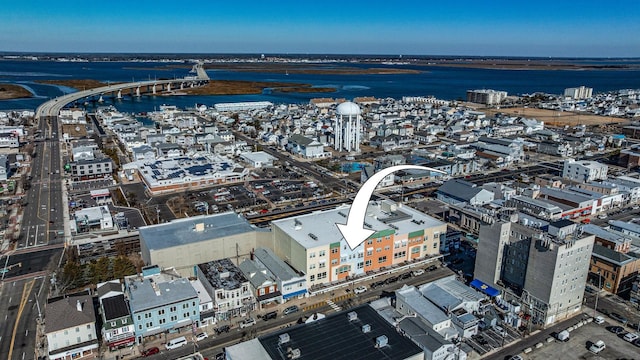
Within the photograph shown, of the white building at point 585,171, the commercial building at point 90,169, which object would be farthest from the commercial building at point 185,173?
the white building at point 585,171

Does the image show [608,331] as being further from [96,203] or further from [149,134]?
[149,134]

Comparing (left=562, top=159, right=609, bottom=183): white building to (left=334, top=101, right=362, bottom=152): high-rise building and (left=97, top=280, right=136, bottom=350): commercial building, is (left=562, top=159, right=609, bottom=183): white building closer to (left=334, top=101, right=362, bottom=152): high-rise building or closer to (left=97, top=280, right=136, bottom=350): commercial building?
(left=334, top=101, right=362, bottom=152): high-rise building

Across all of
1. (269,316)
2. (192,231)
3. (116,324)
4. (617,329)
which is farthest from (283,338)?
(617,329)

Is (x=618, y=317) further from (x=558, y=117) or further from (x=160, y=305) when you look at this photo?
(x=558, y=117)

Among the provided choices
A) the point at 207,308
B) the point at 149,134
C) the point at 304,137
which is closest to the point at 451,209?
the point at 207,308

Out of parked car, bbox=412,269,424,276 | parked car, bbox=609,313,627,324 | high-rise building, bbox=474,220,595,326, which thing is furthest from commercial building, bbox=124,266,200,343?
parked car, bbox=609,313,627,324

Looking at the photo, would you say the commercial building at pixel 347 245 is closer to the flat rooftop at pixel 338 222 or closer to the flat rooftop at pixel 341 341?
the flat rooftop at pixel 338 222

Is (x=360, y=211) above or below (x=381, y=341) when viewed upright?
above
